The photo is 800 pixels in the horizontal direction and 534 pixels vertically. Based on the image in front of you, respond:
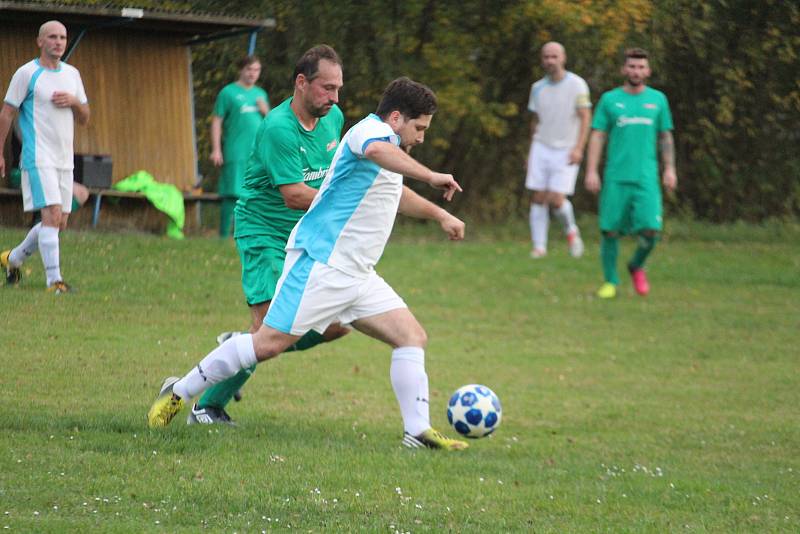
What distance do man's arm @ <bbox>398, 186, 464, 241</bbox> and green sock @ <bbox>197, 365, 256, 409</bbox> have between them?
1.39 meters

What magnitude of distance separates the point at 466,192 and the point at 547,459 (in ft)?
55.3

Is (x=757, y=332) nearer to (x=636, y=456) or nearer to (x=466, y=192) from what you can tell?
(x=636, y=456)

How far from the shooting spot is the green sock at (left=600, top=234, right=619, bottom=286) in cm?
1481

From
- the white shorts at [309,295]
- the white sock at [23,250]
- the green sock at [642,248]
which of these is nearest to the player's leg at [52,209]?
the white sock at [23,250]

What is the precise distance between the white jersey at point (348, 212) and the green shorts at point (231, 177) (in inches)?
400

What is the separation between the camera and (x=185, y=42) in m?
18.3

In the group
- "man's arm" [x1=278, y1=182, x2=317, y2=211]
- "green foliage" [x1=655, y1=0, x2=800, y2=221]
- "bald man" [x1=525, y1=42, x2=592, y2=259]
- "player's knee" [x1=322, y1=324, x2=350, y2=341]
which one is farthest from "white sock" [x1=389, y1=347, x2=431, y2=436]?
"green foliage" [x1=655, y1=0, x2=800, y2=221]

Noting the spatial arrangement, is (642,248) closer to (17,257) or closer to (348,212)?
(17,257)

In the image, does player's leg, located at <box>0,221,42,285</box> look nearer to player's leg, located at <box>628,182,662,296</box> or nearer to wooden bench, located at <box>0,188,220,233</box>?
wooden bench, located at <box>0,188,220,233</box>

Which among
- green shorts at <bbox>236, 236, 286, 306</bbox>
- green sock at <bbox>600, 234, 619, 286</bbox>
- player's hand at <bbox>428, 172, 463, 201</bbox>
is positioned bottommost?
green sock at <bbox>600, 234, 619, 286</bbox>

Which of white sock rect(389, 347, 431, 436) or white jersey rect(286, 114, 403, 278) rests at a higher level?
white jersey rect(286, 114, 403, 278)

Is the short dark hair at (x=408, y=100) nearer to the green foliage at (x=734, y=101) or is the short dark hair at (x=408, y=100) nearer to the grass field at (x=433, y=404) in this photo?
the grass field at (x=433, y=404)

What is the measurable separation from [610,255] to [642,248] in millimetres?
392

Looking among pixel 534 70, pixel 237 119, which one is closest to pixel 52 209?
pixel 237 119
